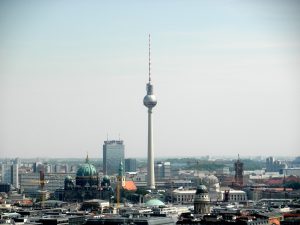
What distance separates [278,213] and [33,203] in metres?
34.0

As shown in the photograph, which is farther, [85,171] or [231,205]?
[85,171]

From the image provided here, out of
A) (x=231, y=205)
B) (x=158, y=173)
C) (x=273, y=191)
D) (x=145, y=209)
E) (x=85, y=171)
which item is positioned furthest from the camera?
(x=158, y=173)

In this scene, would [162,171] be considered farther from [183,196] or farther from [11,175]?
[183,196]

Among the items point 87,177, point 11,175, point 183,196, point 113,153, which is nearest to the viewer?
point 87,177

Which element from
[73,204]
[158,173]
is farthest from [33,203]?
[158,173]

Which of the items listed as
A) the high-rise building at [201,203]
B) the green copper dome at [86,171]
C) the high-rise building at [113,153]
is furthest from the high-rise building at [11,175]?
the high-rise building at [201,203]

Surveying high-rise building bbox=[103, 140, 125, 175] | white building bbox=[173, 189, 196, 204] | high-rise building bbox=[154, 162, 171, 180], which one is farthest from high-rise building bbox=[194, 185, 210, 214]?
high-rise building bbox=[103, 140, 125, 175]

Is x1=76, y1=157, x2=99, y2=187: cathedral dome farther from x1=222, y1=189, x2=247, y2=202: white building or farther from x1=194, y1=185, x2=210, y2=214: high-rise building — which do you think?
x1=194, y1=185, x2=210, y2=214: high-rise building

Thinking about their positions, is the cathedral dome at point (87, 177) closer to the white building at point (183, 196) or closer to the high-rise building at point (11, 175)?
the white building at point (183, 196)

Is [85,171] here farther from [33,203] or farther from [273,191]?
[273,191]

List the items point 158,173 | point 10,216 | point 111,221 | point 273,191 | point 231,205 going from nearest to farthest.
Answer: point 111,221, point 10,216, point 231,205, point 273,191, point 158,173

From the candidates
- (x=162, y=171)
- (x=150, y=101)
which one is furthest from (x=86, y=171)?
(x=162, y=171)

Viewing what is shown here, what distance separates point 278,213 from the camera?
85438 mm

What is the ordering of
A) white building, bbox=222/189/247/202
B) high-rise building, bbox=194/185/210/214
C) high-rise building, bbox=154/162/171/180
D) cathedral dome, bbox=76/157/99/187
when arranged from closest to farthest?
high-rise building, bbox=194/185/210/214 → cathedral dome, bbox=76/157/99/187 → white building, bbox=222/189/247/202 → high-rise building, bbox=154/162/171/180
